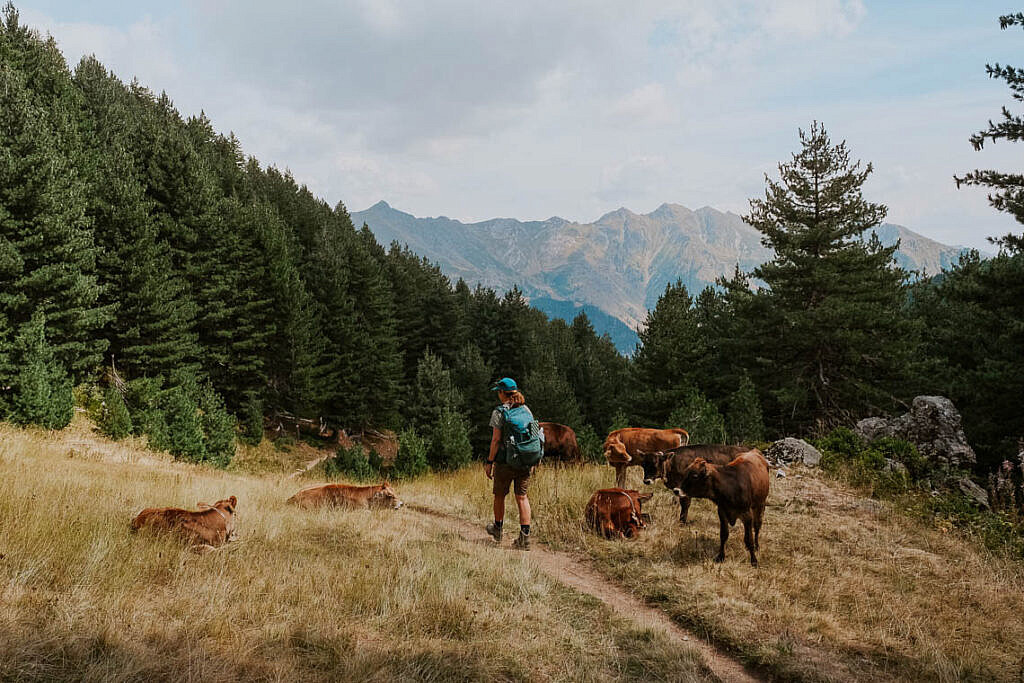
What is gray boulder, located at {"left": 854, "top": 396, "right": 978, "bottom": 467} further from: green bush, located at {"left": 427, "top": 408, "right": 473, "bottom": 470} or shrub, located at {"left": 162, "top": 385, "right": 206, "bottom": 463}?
shrub, located at {"left": 162, "top": 385, "right": 206, "bottom": 463}

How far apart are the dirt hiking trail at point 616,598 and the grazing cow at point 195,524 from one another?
3.58m

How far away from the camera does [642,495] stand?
9164 mm

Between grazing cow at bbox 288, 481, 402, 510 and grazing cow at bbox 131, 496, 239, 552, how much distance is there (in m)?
3.28

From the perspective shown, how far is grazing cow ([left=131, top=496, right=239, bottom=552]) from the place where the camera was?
235 inches

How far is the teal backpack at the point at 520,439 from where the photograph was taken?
7590 millimetres

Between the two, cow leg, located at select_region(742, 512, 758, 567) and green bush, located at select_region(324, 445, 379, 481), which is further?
green bush, located at select_region(324, 445, 379, 481)

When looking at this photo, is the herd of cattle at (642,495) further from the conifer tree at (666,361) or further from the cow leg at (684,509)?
the conifer tree at (666,361)

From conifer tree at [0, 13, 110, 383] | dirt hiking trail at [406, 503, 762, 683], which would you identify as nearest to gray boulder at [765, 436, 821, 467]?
dirt hiking trail at [406, 503, 762, 683]

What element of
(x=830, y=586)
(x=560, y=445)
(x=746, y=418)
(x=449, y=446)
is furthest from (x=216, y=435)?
(x=830, y=586)

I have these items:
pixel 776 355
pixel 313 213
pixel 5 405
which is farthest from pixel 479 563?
pixel 313 213

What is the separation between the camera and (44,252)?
20.3m

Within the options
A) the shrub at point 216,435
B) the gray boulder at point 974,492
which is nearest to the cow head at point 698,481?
the gray boulder at point 974,492

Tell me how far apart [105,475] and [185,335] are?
2257 centimetres

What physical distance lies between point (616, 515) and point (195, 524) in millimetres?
6056
